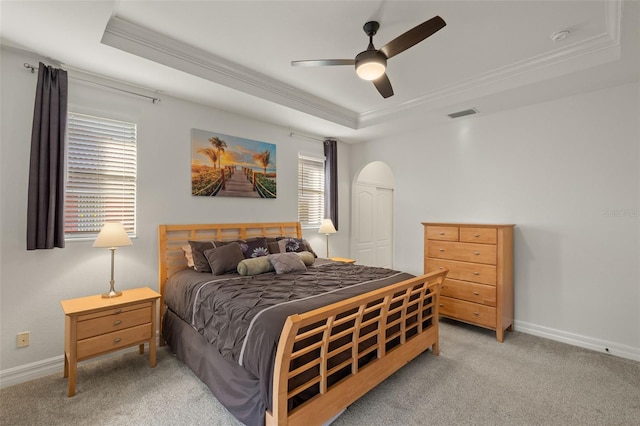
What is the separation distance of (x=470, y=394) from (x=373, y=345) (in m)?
0.89

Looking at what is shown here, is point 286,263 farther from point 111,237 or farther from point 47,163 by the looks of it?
point 47,163

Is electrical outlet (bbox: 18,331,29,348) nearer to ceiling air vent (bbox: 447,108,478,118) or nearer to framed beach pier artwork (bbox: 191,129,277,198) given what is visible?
framed beach pier artwork (bbox: 191,129,277,198)

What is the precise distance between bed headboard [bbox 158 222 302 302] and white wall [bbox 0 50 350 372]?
90mm

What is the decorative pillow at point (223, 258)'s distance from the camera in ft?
10.2

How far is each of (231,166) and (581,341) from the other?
14.8ft

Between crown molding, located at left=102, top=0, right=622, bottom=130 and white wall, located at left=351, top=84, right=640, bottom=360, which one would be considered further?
white wall, located at left=351, top=84, right=640, bottom=360

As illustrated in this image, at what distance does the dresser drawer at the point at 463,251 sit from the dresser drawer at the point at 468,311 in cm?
52

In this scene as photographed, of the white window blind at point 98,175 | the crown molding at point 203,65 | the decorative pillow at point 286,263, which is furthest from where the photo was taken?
the decorative pillow at point 286,263

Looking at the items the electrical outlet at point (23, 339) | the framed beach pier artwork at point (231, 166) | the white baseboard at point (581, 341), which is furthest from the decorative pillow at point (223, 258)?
the white baseboard at point (581, 341)

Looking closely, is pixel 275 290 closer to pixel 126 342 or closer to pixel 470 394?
pixel 126 342

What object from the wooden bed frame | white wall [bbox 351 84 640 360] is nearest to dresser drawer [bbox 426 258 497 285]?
white wall [bbox 351 84 640 360]

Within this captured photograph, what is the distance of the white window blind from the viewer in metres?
2.79

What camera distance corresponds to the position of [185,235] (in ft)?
11.5

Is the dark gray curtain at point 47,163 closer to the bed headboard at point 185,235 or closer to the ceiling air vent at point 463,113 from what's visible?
the bed headboard at point 185,235
